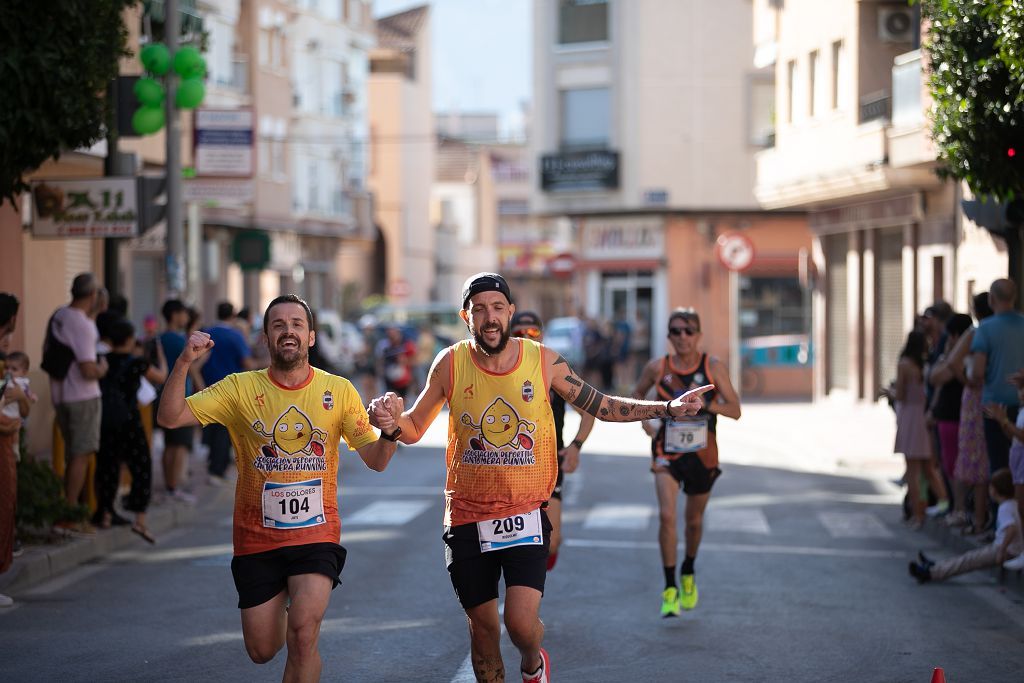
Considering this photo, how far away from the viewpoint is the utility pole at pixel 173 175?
61.8ft

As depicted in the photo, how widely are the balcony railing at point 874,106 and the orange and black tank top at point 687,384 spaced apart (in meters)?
18.0

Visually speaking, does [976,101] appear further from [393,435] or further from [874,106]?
[874,106]

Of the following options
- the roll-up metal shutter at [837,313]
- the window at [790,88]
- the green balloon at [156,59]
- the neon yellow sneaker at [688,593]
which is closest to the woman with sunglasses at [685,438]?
the neon yellow sneaker at [688,593]

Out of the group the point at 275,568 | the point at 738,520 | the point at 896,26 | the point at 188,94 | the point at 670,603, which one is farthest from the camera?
the point at 896,26

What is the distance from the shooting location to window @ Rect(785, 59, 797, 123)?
3307 cm

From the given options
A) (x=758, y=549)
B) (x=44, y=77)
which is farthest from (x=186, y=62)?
(x=758, y=549)

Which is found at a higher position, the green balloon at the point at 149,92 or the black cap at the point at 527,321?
the green balloon at the point at 149,92

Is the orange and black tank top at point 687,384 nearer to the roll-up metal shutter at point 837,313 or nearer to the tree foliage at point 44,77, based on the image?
the tree foliage at point 44,77

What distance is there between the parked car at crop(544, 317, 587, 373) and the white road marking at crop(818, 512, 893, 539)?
47.7 ft

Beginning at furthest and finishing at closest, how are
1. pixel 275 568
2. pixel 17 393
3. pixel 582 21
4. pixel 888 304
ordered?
pixel 582 21
pixel 888 304
pixel 17 393
pixel 275 568

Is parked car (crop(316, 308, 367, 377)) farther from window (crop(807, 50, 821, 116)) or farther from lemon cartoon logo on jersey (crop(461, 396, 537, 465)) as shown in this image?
lemon cartoon logo on jersey (crop(461, 396, 537, 465))

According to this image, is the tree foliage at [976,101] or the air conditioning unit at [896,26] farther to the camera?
the air conditioning unit at [896,26]

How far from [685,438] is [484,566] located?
12.6 ft

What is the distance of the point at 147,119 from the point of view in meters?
17.2
